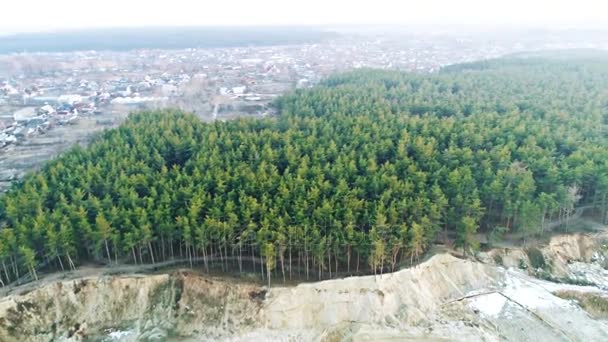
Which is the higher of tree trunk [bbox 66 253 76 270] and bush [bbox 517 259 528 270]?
tree trunk [bbox 66 253 76 270]

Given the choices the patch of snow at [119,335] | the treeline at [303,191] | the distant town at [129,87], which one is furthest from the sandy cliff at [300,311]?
the distant town at [129,87]

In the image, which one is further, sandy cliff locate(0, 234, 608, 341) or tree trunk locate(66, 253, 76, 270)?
tree trunk locate(66, 253, 76, 270)

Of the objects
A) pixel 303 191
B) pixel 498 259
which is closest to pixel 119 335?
pixel 303 191

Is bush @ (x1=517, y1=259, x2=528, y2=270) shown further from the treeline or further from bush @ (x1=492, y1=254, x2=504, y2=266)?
the treeline

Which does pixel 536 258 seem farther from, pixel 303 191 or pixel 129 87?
pixel 129 87

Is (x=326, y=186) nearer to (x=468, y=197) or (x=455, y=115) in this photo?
(x=468, y=197)

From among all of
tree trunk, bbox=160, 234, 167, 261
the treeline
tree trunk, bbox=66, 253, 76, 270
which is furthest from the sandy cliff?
tree trunk, bbox=160, 234, 167, 261

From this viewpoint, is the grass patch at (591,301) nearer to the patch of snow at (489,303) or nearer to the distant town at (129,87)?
the patch of snow at (489,303)
